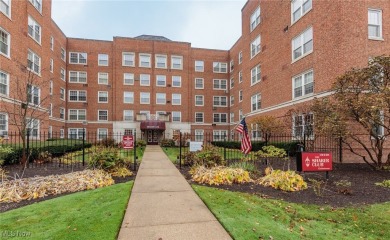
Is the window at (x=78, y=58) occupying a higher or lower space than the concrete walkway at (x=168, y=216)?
higher

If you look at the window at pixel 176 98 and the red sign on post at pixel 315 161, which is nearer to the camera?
the red sign on post at pixel 315 161

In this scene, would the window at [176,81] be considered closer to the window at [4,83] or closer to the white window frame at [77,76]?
the white window frame at [77,76]

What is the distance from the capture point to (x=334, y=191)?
7473 mm

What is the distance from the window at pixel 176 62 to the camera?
37406 mm

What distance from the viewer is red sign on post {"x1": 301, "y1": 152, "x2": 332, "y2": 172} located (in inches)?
316

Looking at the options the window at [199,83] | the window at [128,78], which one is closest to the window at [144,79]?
the window at [128,78]

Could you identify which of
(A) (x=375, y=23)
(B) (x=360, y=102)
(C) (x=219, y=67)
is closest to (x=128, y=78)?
(C) (x=219, y=67)

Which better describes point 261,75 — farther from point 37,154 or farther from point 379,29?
point 37,154

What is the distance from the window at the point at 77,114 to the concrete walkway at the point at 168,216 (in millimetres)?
31409

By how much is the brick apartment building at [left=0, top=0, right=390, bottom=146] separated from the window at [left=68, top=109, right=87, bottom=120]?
15cm

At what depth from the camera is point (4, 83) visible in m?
17.6

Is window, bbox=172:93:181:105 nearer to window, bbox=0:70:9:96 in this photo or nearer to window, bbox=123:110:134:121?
window, bbox=123:110:134:121

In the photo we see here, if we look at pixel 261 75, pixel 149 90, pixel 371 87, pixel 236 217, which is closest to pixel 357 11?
pixel 371 87

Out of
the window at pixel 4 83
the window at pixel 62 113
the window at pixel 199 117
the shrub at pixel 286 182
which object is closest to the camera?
the shrub at pixel 286 182
